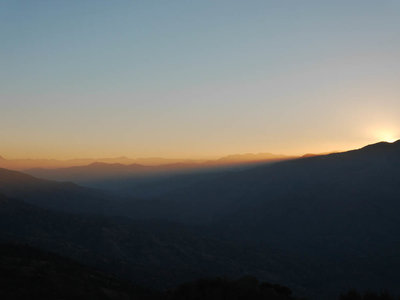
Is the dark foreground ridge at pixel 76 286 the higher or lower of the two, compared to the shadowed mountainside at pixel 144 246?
higher

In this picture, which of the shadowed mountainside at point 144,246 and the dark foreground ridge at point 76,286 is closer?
the dark foreground ridge at point 76,286

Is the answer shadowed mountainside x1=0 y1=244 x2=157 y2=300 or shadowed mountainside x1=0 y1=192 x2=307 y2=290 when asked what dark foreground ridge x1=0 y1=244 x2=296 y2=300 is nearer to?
shadowed mountainside x1=0 y1=244 x2=157 y2=300

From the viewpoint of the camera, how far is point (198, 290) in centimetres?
4162

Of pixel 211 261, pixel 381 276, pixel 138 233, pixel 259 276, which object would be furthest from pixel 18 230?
pixel 381 276

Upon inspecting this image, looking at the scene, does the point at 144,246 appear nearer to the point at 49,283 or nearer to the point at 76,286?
the point at 76,286

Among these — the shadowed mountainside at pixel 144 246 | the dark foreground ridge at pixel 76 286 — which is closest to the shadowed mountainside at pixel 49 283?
the dark foreground ridge at pixel 76 286

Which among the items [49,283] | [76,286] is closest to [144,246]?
[76,286]

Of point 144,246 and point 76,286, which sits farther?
point 144,246

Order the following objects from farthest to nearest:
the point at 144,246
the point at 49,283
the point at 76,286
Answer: the point at 144,246, the point at 76,286, the point at 49,283

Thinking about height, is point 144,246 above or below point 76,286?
below

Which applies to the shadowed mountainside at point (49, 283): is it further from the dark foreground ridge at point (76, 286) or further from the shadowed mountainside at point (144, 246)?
the shadowed mountainside at point (144, 246)

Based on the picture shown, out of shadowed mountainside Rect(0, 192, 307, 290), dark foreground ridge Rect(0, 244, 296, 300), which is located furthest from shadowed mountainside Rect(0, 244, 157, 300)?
shadowed mountainside Rect(0, 192, 307, 290)

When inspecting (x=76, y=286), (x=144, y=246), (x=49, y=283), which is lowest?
(x=144, y=246)

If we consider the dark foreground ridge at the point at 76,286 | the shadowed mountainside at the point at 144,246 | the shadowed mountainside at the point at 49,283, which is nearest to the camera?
the shadowed mountainside at the point at 49,283
